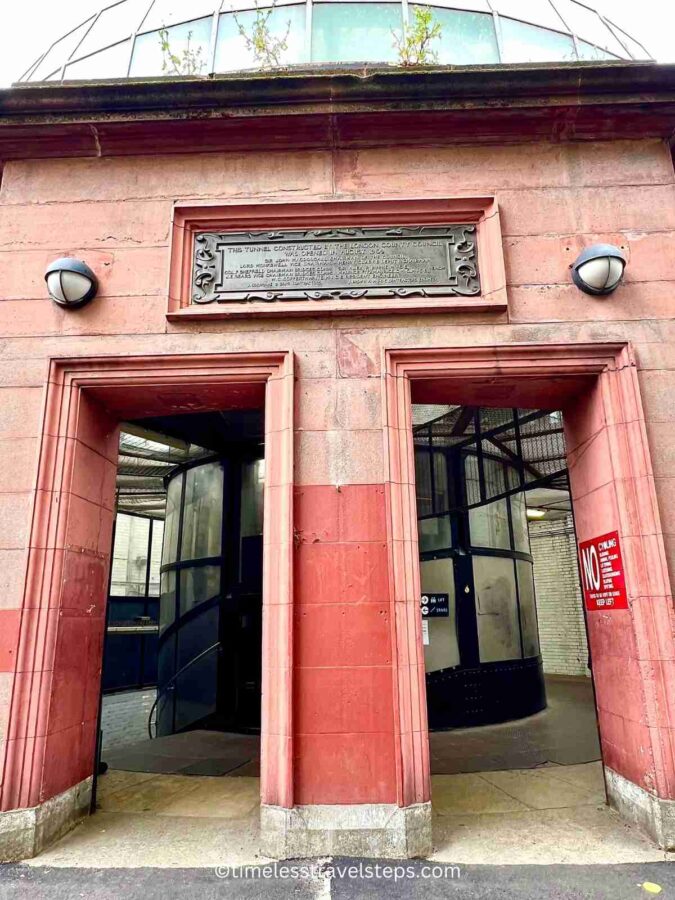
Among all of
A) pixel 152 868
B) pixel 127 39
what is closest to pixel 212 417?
pixel 127 39

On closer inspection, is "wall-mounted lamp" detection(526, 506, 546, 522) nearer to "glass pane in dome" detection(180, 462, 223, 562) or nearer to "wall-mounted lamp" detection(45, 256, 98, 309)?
"glass pane in dome" detection(180, 462, 223, 562)

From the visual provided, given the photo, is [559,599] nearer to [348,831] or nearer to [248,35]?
[348,831]

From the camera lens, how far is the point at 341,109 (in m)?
5.39

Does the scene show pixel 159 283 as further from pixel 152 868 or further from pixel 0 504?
pixel 152 868

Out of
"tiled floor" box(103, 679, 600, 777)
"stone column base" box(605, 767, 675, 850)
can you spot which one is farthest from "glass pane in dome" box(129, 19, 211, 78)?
"stone column base" box(605, 767, 675, 850)

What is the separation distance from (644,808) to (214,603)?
21.5ft

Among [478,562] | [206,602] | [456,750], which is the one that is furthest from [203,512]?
→ [456,750]

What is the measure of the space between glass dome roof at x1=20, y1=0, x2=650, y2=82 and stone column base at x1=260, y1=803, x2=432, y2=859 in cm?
788

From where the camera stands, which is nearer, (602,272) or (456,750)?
(602,272)

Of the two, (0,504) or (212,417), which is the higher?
(212,417)

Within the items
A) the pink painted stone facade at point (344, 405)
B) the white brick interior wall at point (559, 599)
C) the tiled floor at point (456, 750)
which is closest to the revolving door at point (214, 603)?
the tiled floor at point (456, 750)

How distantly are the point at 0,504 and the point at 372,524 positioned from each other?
10.6 ft

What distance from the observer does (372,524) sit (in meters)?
4.64

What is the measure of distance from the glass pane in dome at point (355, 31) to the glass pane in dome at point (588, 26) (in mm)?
2749
